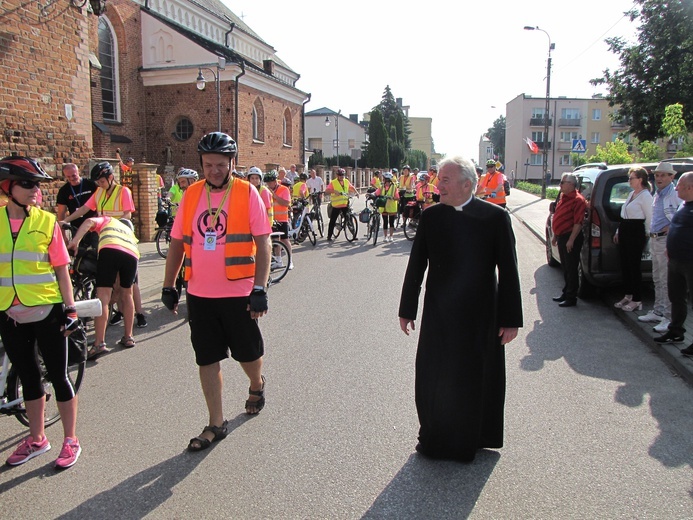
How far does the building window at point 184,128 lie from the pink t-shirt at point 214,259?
28778 millimetres

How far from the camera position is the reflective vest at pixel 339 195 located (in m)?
15.3

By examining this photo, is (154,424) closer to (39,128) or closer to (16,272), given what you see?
(16,272)

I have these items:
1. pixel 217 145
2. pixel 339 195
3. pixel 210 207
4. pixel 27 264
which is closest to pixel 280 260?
pixel 339 195

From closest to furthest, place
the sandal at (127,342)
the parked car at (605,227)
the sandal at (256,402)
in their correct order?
the sandal at (256,402) < the sandal at (127,342) < the parked car at (605,227)

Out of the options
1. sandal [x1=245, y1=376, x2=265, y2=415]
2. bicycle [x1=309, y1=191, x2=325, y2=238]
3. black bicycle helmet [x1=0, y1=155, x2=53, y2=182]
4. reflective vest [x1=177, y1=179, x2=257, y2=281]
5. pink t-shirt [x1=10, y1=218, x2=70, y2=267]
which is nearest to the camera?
black bicycle helmet [x1=0, y1=155, x2=53, y2=182]

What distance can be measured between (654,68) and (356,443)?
35.1 m

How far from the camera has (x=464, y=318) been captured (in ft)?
11.8

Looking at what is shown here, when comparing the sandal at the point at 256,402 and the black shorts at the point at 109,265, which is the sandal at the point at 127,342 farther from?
the sandal at the point at 256,402

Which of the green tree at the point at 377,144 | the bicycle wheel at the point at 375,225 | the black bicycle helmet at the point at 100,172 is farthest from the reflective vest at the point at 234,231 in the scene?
the green tree at the point at 377,144

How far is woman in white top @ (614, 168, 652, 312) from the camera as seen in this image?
281 inches

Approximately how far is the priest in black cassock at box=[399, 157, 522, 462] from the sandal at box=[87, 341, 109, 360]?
3.82m

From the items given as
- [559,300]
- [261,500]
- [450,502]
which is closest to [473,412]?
[450,502]

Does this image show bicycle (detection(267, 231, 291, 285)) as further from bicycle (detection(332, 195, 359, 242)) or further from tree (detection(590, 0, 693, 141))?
tree (detection(590, 0, 693, 141))

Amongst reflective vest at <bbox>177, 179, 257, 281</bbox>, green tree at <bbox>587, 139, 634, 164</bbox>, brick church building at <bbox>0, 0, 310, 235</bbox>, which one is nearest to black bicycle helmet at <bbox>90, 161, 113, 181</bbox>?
reflective vest at <bbox>177, 179, 257, 281</bbox>
